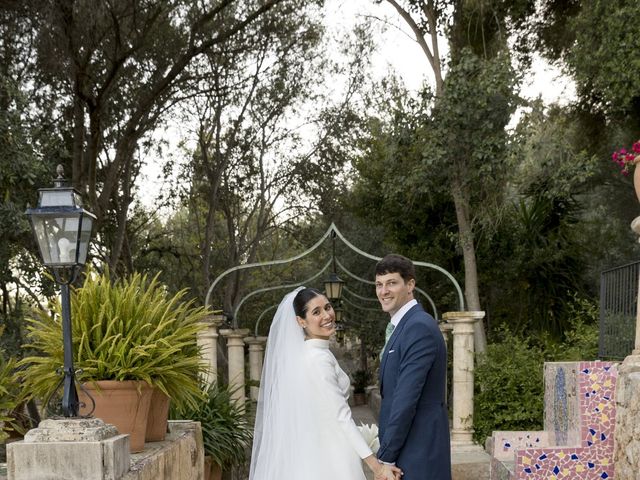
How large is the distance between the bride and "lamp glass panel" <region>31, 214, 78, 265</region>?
1218 mm

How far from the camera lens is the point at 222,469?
8.97 meters

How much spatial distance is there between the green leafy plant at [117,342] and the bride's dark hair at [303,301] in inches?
27.3

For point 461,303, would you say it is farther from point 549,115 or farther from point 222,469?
point 549,115

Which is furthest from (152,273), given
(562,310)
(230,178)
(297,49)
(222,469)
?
(222,469)

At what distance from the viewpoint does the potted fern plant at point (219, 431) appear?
28.5 feet

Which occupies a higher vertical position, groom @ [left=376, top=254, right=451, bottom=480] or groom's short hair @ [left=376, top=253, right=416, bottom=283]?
groom's short hair @ [left=376, top=253, right=416, bottom=283]

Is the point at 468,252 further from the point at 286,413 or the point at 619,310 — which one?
the point at 286,413

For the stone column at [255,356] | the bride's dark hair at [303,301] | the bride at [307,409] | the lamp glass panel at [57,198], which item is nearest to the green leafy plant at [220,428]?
the bride at [307,409]

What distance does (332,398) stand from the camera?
4316 mm

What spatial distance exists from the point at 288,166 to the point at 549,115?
605cm

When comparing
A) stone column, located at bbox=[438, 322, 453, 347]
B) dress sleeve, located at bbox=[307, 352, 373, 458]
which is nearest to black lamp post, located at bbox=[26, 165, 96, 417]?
dress sleeve, located at bbox=[307, 352, 373, 458]

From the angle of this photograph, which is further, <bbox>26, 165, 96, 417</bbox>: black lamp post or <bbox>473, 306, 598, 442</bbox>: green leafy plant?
<bbox>473, 306, 598, 442</bbox>: green leafy plant

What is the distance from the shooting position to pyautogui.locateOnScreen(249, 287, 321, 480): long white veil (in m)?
4.39

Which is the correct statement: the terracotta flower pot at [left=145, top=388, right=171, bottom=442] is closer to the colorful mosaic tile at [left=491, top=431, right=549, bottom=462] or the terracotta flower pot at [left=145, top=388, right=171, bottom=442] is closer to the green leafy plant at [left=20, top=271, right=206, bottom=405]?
the green leafy plant at [left=20, top=271, right=206, bottom=405]
